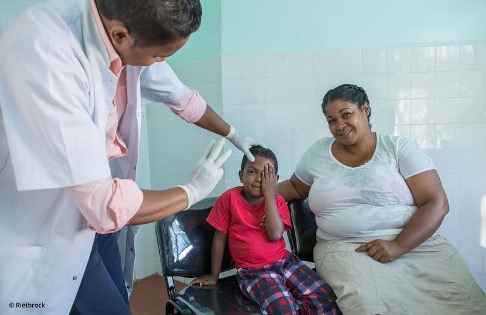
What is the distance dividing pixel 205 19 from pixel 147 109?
0.79 meters

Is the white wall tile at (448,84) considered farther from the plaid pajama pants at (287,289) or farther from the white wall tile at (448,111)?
the plaid pajama pants at (287,289)

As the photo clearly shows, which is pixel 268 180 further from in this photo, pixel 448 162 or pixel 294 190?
pixel 448 162

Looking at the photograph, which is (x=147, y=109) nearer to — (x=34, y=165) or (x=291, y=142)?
(x=291, y=142)

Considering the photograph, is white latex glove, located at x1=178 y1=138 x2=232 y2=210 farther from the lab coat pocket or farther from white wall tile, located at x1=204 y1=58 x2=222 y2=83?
white wall tile, located at x1=204 y1=58 x2=222 y2=83

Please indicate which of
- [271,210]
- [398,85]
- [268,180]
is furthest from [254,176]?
[398,85]

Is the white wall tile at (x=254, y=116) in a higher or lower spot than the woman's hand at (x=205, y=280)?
higher

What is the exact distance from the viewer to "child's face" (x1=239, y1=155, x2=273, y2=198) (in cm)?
157

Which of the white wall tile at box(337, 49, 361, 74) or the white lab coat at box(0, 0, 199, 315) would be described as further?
the white wall tile at box(337, 49, 361, 74)

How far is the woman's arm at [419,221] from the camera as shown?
1363mm

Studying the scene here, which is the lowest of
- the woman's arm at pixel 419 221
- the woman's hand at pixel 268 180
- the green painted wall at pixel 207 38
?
the woman's arm at pixel 419 221

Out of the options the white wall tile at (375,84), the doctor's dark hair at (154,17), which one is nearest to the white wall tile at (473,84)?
the white wall tile at (375,84)

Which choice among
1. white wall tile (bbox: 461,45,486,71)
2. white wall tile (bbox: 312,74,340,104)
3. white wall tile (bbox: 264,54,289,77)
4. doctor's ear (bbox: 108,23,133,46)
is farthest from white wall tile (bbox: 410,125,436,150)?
doctor's ear (bbox: 108,23,133,46)

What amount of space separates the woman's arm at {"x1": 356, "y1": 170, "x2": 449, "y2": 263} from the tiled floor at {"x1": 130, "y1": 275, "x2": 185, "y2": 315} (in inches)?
59.6

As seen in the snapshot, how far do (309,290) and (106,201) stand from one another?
90 centimetres
